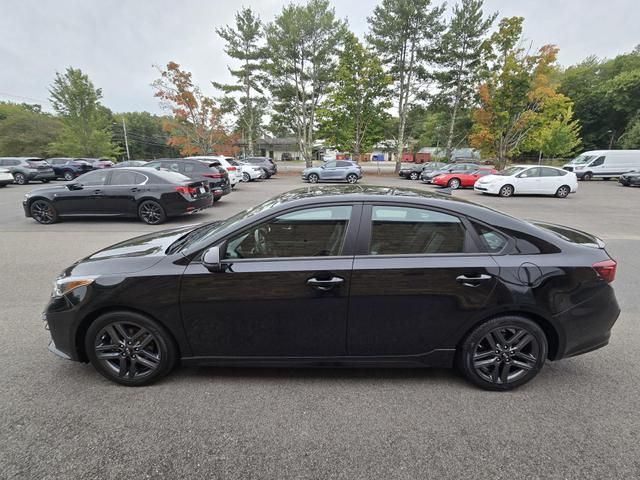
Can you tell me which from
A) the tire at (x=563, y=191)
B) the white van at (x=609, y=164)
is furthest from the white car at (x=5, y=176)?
the white van at (x=609, y=164)

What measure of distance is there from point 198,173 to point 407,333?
37.1ft

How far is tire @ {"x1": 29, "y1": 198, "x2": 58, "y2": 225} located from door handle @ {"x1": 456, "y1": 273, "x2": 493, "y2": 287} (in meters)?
10.3

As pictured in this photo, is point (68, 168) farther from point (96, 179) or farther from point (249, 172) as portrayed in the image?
point (96, 179)

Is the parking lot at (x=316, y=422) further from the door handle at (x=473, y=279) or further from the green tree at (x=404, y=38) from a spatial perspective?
the green tree at (x=404, y=38)

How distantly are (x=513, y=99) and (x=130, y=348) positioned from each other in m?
28.1

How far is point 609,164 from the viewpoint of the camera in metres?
23.2

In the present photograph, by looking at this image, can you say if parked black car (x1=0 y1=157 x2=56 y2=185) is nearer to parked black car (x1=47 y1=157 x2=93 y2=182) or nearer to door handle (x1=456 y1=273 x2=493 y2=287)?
parked black car (x1=47 y1=157 x2=93 y2=182)

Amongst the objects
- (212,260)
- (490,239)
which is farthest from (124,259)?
(490,239)

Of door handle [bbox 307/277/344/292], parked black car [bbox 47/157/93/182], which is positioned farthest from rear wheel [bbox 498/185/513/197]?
parked black car [bbox 47/157/93/182]

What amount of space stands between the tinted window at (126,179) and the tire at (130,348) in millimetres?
7079

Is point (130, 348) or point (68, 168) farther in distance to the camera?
point (68, 168)

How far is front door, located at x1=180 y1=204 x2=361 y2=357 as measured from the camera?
225 cm

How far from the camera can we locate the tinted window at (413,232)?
7.66 feet

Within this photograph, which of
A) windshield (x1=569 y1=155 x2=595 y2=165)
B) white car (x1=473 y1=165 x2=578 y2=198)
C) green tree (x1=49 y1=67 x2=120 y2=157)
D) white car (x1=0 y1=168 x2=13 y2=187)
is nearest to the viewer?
white car (x1=473 y1=165 x2=578 y2=198)
